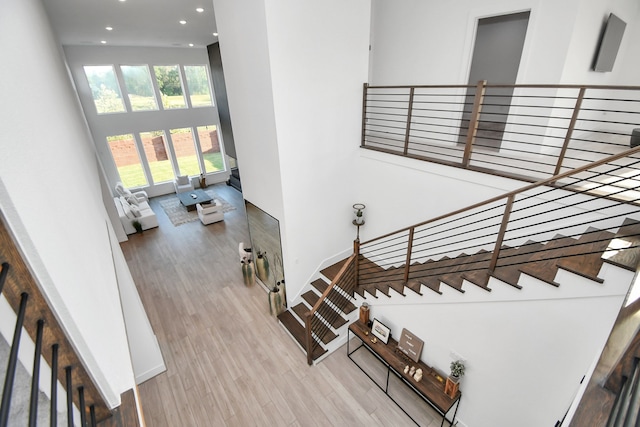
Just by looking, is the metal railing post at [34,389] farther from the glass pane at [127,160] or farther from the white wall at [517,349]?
the glass pane at [127,160]

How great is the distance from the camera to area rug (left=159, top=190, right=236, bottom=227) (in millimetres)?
9241

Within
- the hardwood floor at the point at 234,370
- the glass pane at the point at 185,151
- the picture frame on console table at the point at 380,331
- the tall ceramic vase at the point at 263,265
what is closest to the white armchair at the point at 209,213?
the hardwood floor at the point at 234,370

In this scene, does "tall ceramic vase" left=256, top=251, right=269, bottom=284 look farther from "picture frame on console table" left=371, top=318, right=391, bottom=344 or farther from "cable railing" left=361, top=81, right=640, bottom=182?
"cable railing" left=361, top=81, right=640, bottom=182

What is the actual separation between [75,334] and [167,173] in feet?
38.6

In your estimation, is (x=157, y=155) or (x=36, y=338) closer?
(x=36, y=338)

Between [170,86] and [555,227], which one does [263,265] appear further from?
[170,86]

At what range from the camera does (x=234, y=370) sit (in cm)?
440

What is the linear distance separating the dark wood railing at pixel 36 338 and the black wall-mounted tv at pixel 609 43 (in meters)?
6.83

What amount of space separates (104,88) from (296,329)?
10.3 metres

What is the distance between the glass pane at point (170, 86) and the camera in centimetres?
1022

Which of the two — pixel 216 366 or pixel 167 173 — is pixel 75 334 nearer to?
pixel 216 366

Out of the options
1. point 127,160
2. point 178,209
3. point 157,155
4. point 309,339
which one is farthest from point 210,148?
point 309,339

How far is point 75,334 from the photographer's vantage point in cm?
95

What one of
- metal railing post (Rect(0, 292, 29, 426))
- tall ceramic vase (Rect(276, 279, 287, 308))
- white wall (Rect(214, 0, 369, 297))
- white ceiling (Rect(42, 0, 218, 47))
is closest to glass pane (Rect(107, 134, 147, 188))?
white ceiling (Rect(42, 0, 218, 47))
